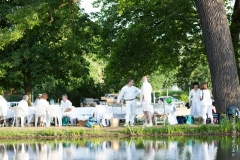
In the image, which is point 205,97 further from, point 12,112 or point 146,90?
point 12,112

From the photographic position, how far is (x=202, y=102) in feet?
82.4

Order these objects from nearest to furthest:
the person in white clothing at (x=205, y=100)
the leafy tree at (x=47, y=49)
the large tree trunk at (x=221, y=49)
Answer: the large tree trunk at (x=221, y=49)
the person in white clothing at (x=205, y=100)
the leafy tree at (x=47, y=49)

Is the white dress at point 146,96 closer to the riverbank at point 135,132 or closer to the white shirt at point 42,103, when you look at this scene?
the riverbank at point 135,132

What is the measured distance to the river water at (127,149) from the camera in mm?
13547

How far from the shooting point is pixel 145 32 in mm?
33094

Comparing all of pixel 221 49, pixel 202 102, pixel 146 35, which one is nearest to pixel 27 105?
pixel 202 102

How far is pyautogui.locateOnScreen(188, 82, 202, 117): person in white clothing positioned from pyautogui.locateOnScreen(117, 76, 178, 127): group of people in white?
869 mm

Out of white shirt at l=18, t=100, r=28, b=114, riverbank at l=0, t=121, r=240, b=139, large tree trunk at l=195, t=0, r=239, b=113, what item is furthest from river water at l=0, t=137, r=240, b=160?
white shirt at l=18, t=100, r=28, b=114

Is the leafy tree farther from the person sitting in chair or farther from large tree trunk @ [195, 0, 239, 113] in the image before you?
large tree trunk @ [195, 0, 239, 113]

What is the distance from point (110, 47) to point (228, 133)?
52.0 feet

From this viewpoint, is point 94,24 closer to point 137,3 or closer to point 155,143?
point 137,3

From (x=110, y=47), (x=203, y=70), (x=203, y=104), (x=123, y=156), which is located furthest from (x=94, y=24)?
(x=203, y=70)

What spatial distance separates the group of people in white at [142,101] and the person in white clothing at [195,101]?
869 millimetres

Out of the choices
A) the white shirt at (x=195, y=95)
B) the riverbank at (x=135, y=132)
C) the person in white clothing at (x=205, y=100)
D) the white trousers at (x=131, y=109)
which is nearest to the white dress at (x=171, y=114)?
the white shirt at (x=195, y=95)
